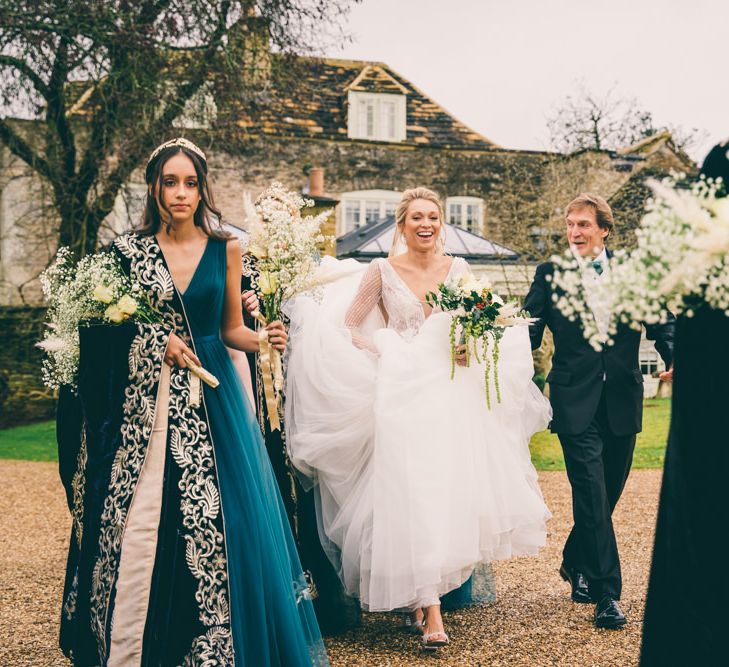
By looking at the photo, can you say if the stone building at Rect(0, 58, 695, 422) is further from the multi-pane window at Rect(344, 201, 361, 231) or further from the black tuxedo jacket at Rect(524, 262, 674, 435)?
the black tuxedo jacket at Rect(524, 262, 674, 435)

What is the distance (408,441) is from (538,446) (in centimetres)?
969

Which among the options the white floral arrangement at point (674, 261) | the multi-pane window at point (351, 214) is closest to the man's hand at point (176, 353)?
the white floral arrangement at point (674, 261)

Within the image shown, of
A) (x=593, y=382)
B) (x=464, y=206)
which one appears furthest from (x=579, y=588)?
(x=464, y=206)

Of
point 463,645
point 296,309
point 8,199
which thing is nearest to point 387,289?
point 296,309

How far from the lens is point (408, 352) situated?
199 inches

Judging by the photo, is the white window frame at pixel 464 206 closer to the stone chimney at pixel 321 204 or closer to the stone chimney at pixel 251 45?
the stone chimney at pixel 321 204

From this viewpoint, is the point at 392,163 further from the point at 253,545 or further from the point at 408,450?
the point at 253,545

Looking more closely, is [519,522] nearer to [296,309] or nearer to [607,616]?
[607,616]

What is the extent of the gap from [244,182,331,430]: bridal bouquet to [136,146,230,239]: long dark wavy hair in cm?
36

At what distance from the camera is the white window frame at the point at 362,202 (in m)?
25.1

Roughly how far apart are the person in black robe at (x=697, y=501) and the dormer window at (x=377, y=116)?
23461 millimetres

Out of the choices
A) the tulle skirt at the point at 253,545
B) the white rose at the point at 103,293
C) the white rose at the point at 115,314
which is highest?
the white rose at the point at 103,293

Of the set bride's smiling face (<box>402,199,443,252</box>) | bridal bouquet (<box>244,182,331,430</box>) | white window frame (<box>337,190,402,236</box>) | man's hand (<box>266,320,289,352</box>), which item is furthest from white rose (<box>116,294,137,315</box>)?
white window frame (<box>337,190,402,236</box>)

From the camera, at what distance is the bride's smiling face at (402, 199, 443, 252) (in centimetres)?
550
